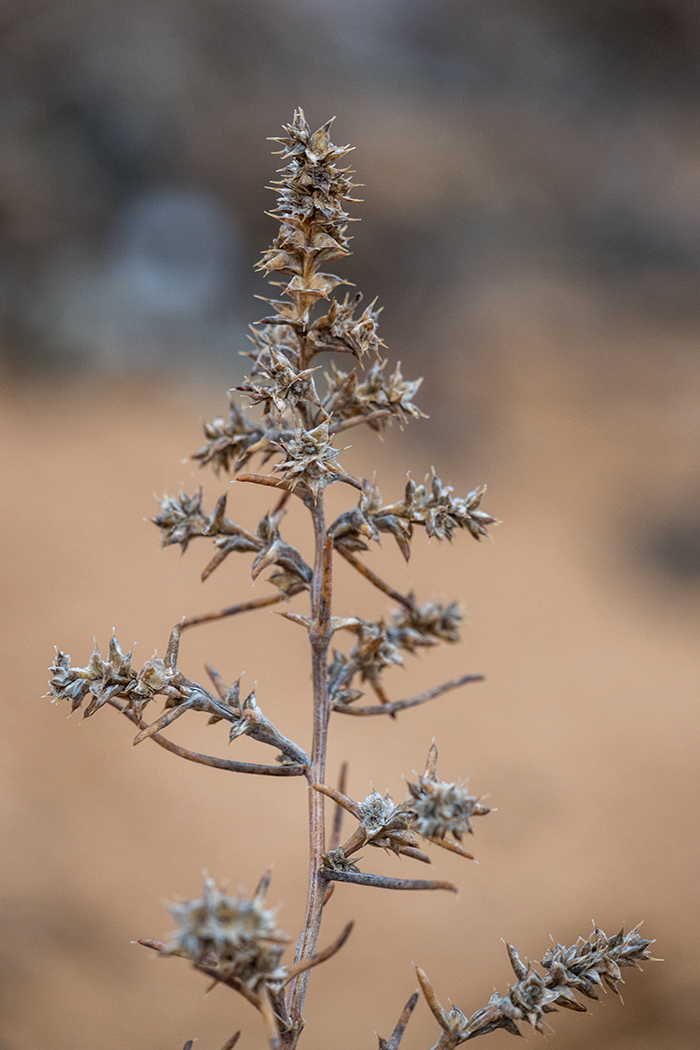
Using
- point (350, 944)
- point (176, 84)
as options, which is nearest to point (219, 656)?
point (350, 944)

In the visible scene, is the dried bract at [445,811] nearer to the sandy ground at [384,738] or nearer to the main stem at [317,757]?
the main stem at [317,757]

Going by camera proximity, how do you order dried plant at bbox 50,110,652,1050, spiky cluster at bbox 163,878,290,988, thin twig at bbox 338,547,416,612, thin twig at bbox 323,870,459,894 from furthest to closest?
thin twig at bbox 338,547,416,612 < dried plant at bbox 50,110,652,1050 < thin twig at bbox 323,870,459,894 < spiky cluster at bbox 163,878,290,988

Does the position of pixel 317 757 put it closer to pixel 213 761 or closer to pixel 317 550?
pixel 213 761

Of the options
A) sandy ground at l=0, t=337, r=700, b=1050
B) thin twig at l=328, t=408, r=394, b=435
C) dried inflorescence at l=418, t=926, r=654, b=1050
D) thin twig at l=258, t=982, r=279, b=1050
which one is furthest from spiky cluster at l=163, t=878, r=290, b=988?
sandy ground at l=0, t=337, r=700, b=1050

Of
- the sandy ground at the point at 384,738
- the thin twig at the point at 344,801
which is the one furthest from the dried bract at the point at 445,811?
the sandy ground at the point at 384,738

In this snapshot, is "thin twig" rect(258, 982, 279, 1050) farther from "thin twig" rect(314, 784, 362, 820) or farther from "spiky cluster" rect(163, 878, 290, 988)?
"thin twig" rect(314, 784, 362, 820)
